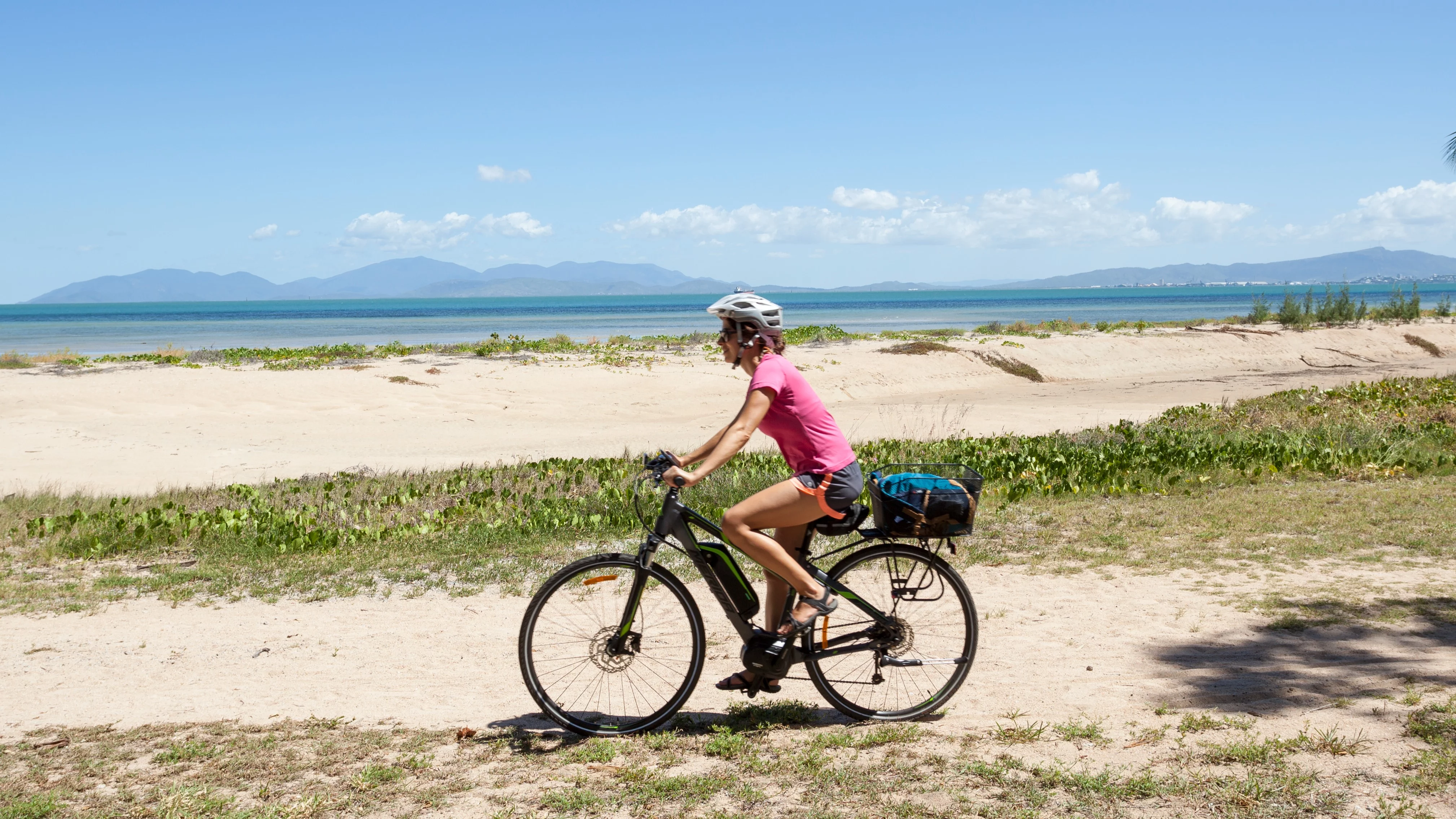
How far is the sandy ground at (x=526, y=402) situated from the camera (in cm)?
1675

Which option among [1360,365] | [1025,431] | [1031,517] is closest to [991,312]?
[1360,365]

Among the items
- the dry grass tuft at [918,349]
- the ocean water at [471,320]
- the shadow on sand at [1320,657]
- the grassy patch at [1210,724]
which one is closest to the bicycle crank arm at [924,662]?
the grassy patch at [1210,724]

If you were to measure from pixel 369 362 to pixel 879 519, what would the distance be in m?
27.4

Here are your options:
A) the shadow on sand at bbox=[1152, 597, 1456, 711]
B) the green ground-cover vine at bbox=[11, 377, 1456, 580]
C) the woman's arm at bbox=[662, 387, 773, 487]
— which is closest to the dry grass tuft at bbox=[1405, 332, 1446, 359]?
the green ground-cover vine at bbox=[11, 377, 1456, 580]

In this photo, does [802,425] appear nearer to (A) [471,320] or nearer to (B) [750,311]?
(B) [750,311]

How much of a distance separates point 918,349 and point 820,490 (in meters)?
28.6

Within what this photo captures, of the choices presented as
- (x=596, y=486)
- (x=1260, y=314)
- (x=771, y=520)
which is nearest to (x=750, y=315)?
(x=771, y=520)

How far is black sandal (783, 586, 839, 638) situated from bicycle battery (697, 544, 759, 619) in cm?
19

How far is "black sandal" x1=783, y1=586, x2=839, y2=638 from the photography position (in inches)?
194

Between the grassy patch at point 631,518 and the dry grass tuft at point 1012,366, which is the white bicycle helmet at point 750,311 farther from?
the dry grass tuft at point 1012,366

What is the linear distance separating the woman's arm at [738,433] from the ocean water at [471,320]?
45165mm

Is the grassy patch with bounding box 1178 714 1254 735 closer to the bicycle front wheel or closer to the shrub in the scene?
the bicycle front wheel

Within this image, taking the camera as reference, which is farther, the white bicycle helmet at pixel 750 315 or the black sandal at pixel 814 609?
the black sandal at pixel 814 609

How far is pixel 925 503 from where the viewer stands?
4.82 metres
